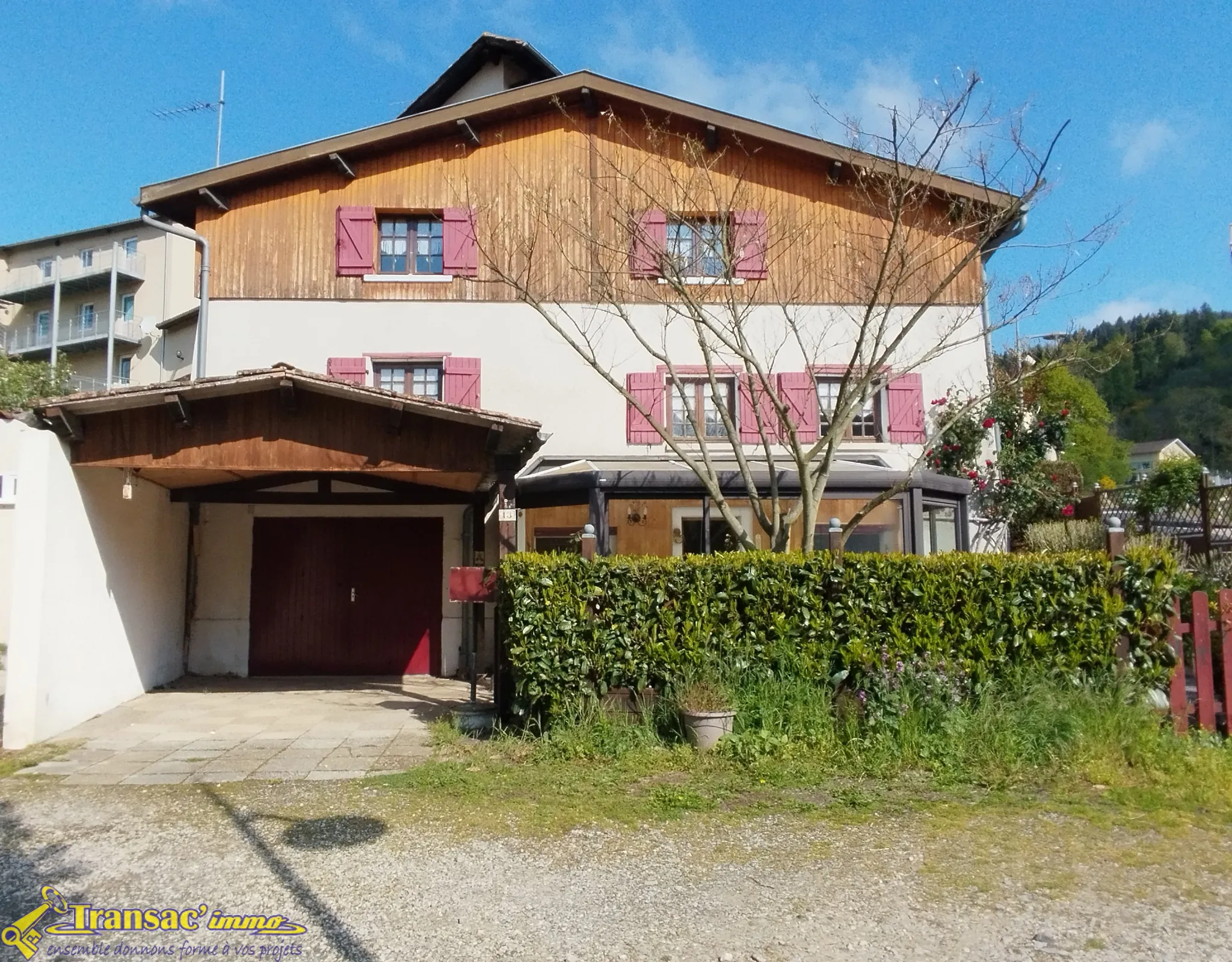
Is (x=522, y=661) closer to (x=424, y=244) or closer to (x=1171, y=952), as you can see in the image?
(x=1171, y=952)

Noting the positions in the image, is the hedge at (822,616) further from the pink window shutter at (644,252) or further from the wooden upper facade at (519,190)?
the wooden upper facade at (519,190)

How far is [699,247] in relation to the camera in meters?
10.5

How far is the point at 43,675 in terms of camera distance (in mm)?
7742

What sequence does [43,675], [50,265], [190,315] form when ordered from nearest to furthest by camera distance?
1. [43,675]
2. [190,315]
3. [50,265]

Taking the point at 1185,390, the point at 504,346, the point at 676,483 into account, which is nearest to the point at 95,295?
the point at 504,346

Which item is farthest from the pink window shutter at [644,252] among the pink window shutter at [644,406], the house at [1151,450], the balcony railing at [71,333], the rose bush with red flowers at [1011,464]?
the house at [1151,450]

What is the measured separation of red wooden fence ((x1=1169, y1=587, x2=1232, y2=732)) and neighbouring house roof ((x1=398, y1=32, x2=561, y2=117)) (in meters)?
13.8

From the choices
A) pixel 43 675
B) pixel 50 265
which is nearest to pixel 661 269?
pixel 43 675

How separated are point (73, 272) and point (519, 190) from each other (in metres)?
41.0

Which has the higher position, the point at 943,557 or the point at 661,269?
the point at 661,269

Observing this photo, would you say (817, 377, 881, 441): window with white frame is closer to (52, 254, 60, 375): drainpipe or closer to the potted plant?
the potted plant

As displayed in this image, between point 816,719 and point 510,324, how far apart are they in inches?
323

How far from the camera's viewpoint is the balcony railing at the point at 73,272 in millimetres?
42531

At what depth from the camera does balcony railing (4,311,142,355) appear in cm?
4288
